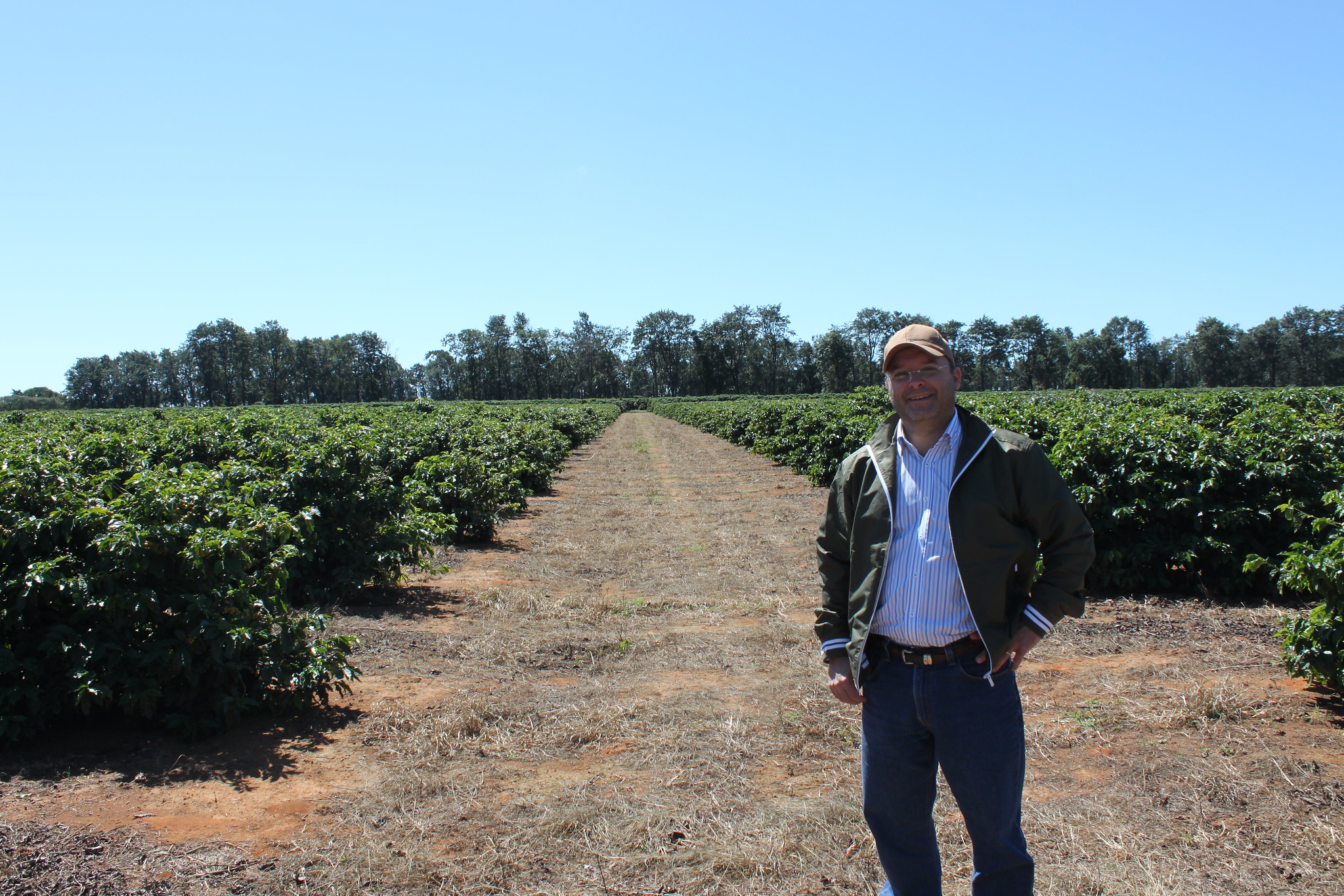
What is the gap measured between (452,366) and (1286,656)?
5428 inches

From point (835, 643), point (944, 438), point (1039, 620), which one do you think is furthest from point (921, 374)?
point (835, 643)

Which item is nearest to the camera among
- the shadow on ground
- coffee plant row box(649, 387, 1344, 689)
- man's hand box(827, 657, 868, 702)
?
man's hand box(827, 657, 868, 702)

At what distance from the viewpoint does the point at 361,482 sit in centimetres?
777

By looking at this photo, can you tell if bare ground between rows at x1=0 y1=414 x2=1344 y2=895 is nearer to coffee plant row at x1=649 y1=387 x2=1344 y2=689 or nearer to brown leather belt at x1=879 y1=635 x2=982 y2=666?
coffee plant row at x1=649 y1=387 x2=1344 y2=689

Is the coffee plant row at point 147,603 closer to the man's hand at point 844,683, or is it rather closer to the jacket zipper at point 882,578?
the man's hand at point 844,683

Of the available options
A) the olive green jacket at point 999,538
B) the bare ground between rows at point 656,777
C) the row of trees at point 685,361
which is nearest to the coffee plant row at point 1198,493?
the bare ground between rows at point 656,777

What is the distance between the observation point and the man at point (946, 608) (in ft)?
7.64

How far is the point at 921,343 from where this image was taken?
244 cm

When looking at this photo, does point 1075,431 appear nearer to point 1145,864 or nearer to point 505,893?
point 1145,864

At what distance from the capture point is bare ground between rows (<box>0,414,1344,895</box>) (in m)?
3.21

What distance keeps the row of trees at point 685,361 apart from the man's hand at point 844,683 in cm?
11053

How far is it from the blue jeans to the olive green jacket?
0.40ft

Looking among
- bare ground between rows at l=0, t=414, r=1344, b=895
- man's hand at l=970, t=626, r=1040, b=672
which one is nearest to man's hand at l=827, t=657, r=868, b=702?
man's hand at l=970, t=626, r=1040, b=672

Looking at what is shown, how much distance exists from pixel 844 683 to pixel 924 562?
1.62 feet
